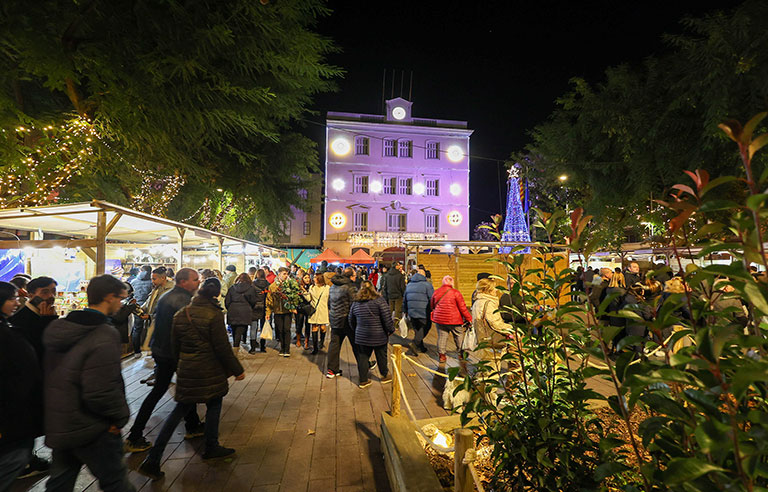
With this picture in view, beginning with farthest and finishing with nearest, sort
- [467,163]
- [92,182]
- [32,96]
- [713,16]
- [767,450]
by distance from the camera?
[467,163]
[92,182]
[32,96]
[713,16]
[767,450]

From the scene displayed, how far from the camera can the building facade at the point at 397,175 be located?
106 ft

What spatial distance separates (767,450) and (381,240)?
3038 centimetres

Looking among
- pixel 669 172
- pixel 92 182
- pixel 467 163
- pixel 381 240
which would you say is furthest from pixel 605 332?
pixel 467 163

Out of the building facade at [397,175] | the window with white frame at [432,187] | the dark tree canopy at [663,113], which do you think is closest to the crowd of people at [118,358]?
the dark tree canopy at [663,113]

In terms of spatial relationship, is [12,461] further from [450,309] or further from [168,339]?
[450,309]

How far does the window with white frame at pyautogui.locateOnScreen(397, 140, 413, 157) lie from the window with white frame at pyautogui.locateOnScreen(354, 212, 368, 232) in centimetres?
702

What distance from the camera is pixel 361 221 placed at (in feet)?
108

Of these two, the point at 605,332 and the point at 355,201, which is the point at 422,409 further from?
the point at 355,201

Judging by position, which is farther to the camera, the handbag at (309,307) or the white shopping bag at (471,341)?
the handbag at (309,307)

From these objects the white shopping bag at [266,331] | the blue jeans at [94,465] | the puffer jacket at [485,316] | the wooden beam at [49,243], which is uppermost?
the wooden beam at [49,243]

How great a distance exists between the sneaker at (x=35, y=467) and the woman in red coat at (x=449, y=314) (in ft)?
16.9

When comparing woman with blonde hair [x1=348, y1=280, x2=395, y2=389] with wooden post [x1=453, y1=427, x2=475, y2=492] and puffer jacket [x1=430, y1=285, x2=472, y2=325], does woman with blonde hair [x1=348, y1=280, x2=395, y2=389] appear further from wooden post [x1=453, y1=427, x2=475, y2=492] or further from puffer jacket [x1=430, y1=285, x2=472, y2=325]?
wooden post [x1=453, y1=427, x2=475, y2=492]

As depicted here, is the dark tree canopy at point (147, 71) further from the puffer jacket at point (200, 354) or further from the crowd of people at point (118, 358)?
the puffer jacket at point (200, 354)

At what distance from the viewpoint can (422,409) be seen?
469 cm
